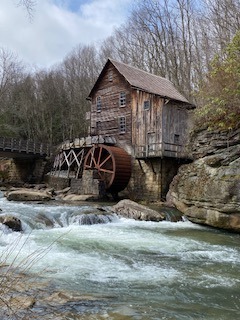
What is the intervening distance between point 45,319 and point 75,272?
2.21 m

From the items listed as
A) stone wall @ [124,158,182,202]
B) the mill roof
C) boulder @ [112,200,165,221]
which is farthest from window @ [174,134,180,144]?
boulder @ [112,200,165,221]

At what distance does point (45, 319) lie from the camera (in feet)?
10.8

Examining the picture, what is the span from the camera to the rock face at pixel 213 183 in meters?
10.4

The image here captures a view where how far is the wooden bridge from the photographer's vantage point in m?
25.5

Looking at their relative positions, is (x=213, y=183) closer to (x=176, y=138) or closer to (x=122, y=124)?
(x=176, y=138)

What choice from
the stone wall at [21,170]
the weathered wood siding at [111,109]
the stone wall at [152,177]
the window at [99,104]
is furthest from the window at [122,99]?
the stone wall at [21,170]

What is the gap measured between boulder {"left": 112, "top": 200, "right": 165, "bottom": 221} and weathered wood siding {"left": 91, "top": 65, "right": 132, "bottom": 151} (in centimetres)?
694

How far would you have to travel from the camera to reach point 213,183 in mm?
11094

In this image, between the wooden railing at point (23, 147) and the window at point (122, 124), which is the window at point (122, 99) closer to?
the window at point (122, 124)

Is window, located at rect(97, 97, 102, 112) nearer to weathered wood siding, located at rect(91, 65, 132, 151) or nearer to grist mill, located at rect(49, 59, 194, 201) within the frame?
grist mill, located at rect(49, 59, 194, 201)

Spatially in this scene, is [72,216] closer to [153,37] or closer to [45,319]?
[45,319]

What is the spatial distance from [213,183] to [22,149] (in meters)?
18.9

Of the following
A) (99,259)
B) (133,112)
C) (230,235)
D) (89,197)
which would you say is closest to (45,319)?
(99,259)

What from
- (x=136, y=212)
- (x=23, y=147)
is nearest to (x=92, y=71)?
(x=23, y=147)
